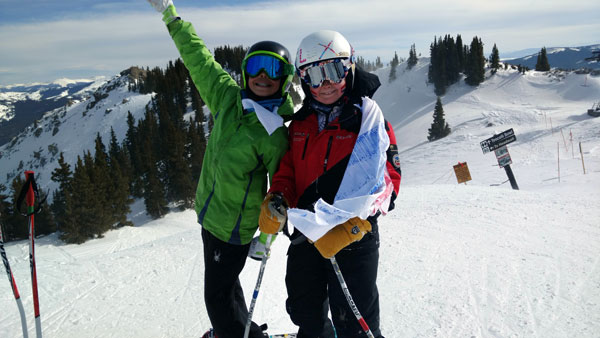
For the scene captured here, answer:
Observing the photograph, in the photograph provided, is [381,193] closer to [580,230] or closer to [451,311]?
A: [451,311]

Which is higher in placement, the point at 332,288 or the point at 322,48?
the point at 322,48

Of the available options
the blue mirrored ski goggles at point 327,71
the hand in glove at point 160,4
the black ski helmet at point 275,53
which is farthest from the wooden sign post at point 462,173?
the hand in glove at point 160,4

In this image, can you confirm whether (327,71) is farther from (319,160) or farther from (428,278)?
(428,278)

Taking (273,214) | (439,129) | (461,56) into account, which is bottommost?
(439,129)

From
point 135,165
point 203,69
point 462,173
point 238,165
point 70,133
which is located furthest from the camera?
point 70,133

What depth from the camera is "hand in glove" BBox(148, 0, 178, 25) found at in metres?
3.44

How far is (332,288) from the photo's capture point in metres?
2.71

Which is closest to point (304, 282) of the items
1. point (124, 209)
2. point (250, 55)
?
point (250, 55)

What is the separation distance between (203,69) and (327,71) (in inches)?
50.9

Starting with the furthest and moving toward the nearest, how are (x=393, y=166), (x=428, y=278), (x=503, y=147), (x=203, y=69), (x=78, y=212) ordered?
(x=78, y=212) < (x=503, y=147) < (x=428, y=278) < (x=203, y=69) < (x=393, y=166)

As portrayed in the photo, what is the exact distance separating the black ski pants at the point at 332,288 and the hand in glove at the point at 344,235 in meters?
0.27

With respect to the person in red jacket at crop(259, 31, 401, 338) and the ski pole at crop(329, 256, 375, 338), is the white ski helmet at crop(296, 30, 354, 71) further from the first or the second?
the ski pole at crop(329, 256, 375, 338)

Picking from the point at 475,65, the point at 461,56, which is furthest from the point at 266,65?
the point at 461,56

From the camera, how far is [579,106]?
154ft
